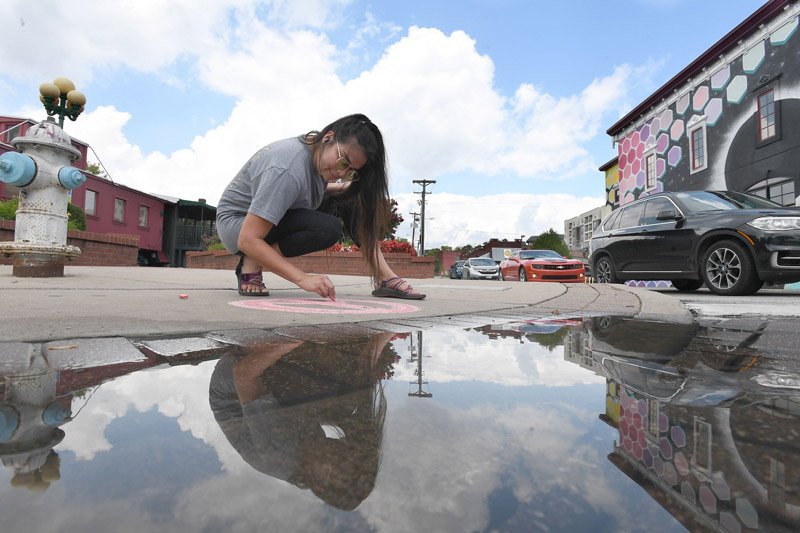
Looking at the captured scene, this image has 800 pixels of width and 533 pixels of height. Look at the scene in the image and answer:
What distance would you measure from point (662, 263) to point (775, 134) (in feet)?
22.5

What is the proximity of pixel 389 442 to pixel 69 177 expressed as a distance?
5.27 metres

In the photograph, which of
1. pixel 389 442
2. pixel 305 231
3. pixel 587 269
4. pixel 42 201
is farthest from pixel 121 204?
pixel 389 442

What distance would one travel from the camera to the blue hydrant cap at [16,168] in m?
4.15

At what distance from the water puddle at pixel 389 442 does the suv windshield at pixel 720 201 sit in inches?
197

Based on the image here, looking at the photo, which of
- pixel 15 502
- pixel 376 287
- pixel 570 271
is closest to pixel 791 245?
pixel 376 287

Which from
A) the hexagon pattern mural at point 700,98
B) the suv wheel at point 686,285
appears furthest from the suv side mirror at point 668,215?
the hexagon pattern mural at point 700,98

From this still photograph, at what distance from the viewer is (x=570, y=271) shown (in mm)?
11281

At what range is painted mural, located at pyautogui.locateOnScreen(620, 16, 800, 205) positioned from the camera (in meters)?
9.75

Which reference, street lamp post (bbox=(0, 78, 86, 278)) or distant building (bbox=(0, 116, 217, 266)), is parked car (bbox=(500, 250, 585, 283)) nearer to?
street lamp post (bbox=(0, 78, 86, 278))

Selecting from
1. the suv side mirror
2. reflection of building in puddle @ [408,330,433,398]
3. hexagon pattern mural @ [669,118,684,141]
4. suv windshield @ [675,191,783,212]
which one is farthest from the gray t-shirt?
hexagon pattern mural @ [669,118,684,141]

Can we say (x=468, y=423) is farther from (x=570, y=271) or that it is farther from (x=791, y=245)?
(x=570, y=271)

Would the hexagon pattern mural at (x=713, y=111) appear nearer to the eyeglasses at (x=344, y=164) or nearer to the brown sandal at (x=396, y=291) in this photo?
the brown sandal at (x=396, y=291)

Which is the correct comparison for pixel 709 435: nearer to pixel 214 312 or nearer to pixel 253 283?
pixel 214 312

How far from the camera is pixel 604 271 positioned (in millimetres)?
7238
